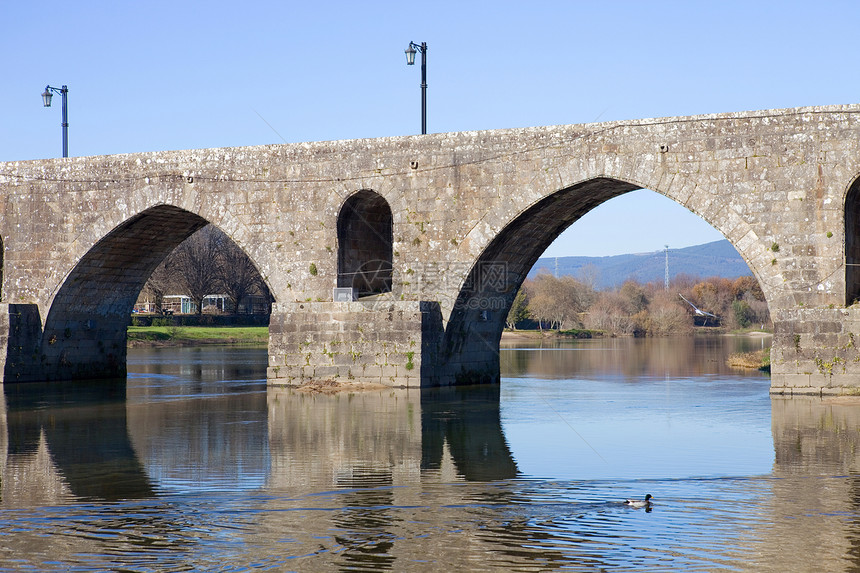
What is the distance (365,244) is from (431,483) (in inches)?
478

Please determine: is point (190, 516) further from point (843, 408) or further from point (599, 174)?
point (599, 174)

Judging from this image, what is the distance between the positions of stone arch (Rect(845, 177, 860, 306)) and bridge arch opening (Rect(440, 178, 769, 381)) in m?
3.48

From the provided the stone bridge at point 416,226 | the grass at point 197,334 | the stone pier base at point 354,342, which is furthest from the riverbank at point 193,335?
the stone pier base at point 354,342

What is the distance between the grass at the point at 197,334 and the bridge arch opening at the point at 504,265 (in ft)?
74.9

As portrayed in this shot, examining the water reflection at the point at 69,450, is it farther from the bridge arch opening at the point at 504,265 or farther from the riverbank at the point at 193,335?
the riverbank at the point at 193,335

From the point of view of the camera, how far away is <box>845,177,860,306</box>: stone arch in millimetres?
16328

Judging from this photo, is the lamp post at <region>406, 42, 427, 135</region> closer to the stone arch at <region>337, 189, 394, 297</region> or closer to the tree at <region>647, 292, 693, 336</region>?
the stone arch at <region>337, 189, 394, 297</region>

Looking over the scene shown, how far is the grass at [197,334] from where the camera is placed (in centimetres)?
4309

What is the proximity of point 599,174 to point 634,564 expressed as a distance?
40.0 ft

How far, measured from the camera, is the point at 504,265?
20031 millimetres

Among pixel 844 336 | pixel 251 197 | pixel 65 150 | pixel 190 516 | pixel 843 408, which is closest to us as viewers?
pixel 190 516

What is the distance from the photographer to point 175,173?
2089 centimetres

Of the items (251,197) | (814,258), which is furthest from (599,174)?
(251,197)

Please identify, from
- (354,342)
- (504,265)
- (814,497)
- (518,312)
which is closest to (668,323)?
(518,312)
